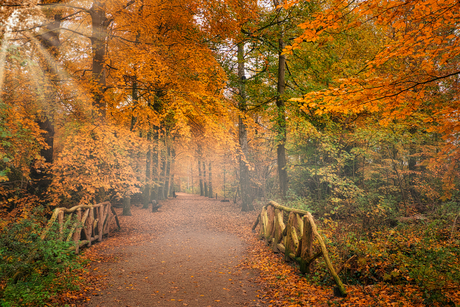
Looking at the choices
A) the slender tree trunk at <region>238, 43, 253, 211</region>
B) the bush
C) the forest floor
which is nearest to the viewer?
the bush

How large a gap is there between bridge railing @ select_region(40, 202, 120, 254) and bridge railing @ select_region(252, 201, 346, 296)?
5.33 m

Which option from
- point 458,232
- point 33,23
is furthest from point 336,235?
point 33,23

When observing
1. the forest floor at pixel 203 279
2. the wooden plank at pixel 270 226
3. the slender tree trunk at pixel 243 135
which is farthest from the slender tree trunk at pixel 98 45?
the wooden plank at pixel 270 226

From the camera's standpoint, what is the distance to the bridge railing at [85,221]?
6267mm

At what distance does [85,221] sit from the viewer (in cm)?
791

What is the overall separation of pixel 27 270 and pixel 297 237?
18.1 ft

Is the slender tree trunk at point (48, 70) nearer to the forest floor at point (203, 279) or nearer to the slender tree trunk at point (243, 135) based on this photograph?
the forest floor at point (203, 279)

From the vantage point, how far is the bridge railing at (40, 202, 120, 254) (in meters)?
6.27

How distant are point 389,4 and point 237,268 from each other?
6384 millimetres

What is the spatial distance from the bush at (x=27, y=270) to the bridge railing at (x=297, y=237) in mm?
4722

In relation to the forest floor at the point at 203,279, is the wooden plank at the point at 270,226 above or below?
above

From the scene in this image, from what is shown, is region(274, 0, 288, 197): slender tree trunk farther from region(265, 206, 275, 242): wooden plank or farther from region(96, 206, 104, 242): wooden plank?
region(96, 206, 104, 242): wooden plank

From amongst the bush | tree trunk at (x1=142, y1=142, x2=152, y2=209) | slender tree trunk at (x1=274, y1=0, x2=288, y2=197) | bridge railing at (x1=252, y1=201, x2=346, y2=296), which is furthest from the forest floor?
tree trunk at (x1=142, y1=142, x2=152, y2=209)

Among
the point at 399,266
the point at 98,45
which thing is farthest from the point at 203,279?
the point at 98,45
